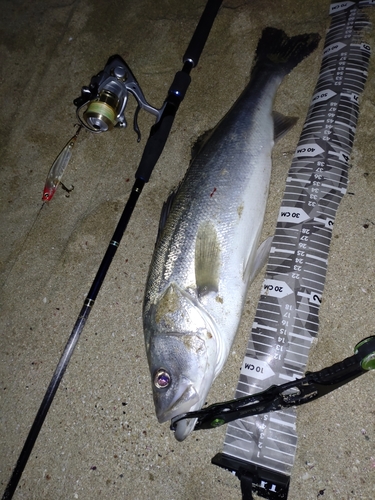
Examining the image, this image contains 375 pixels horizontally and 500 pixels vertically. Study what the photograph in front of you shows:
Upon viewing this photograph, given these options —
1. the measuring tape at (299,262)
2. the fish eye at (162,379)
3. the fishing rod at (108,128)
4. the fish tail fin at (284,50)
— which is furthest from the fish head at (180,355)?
the fish tail fin at (284,50)

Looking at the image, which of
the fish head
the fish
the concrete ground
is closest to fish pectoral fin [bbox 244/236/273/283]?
the fish

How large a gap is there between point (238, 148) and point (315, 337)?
1126mm

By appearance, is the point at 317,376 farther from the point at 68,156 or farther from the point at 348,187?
the point at 68,156

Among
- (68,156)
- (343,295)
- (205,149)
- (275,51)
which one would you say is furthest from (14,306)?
(275,51)

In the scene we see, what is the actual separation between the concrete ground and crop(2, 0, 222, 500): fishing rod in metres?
0.17

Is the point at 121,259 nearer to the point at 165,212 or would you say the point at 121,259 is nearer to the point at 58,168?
the point at 165,212

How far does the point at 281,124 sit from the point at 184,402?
1654mm

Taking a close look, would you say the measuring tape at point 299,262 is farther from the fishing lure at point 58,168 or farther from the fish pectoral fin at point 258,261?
the fishing lure at point 58,168

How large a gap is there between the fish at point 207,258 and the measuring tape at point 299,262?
0.54 feet

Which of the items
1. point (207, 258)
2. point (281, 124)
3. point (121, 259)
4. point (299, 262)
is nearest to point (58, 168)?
point (121, 259)

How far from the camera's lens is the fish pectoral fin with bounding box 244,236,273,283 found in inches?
76.0

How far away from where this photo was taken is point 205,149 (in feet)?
6.91

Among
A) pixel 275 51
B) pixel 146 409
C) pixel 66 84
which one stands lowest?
pixel 146 409

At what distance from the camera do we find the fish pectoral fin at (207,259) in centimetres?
181
